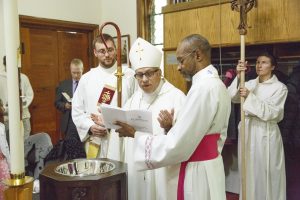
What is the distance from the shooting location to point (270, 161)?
11.3 ft

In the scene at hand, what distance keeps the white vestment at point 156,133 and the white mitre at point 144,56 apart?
0.53 feet

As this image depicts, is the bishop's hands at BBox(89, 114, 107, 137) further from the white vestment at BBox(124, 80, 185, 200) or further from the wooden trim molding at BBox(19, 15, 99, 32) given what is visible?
the wooden trim molding at BBox(19, 15, 99, 32)

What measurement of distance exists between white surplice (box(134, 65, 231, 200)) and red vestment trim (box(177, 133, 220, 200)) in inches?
0.9

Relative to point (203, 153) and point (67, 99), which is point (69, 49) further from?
point (203, 153)

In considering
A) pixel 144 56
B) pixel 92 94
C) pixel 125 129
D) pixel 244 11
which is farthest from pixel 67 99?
pixel 125 129

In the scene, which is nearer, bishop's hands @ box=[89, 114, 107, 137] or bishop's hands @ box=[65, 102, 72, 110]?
bishop's hands @ box=[89, 114, 107, 137]

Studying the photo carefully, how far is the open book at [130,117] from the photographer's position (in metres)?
1.94

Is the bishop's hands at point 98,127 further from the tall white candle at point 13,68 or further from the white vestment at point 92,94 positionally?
the tall white candle at point 13,68

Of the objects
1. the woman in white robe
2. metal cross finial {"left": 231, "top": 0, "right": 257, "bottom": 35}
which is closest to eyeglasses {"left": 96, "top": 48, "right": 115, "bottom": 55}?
metal cross finial {"left": 231, "top": 0, "right": 257, "bottom": 35}

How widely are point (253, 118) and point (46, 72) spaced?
3.36 metres

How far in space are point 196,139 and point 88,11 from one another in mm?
4691

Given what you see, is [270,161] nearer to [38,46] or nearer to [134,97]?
[134,97]

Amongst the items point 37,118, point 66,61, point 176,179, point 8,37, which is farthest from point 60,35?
point 8,37

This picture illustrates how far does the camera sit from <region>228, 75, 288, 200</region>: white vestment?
3.36 meters
